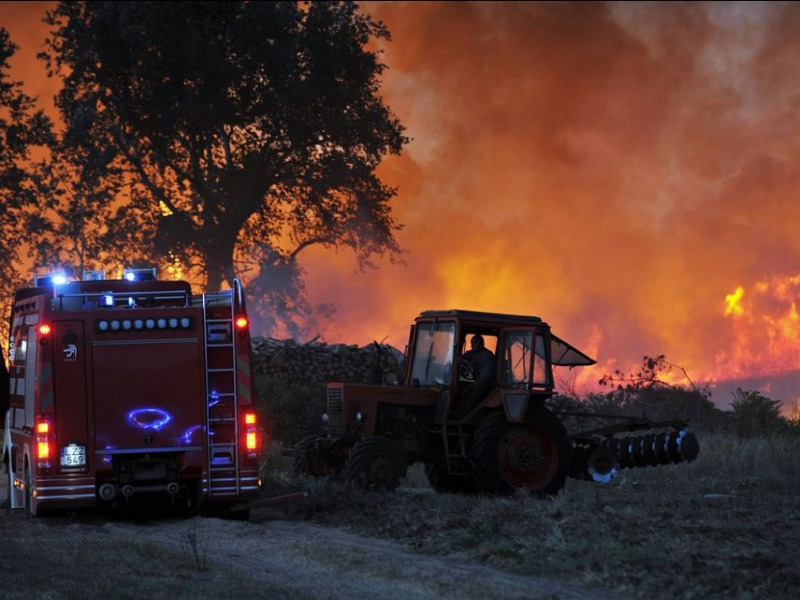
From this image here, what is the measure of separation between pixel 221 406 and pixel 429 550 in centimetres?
411

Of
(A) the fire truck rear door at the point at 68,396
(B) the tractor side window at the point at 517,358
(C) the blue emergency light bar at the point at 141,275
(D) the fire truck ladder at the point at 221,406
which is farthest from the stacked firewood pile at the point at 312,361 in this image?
(A) the fire truck rear door at the point at 68,396

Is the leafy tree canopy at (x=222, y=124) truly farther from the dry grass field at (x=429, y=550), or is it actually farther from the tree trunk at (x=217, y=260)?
the dry grass field at (x=429, y=550)

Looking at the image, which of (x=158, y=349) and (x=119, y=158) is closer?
(x=158, y=349)

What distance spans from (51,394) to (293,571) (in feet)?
16.6

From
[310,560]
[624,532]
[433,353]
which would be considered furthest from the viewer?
[433,353]

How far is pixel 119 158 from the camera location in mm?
45562

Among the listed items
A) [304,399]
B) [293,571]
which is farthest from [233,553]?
[304,399]

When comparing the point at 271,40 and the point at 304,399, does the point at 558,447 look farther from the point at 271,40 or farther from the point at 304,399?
the point at 271,40

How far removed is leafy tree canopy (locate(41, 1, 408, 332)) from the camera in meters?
44.3

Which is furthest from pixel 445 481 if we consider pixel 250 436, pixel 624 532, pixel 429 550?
pixel 624 532

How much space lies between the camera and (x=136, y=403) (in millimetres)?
16516

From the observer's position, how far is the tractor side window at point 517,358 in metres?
19.5

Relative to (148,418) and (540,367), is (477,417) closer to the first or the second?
(540,367)

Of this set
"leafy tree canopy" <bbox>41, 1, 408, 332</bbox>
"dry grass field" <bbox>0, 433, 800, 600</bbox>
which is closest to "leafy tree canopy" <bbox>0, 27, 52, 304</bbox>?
"leafy tree canopy" <bbox>41, 1, 408, 332</bbox>
